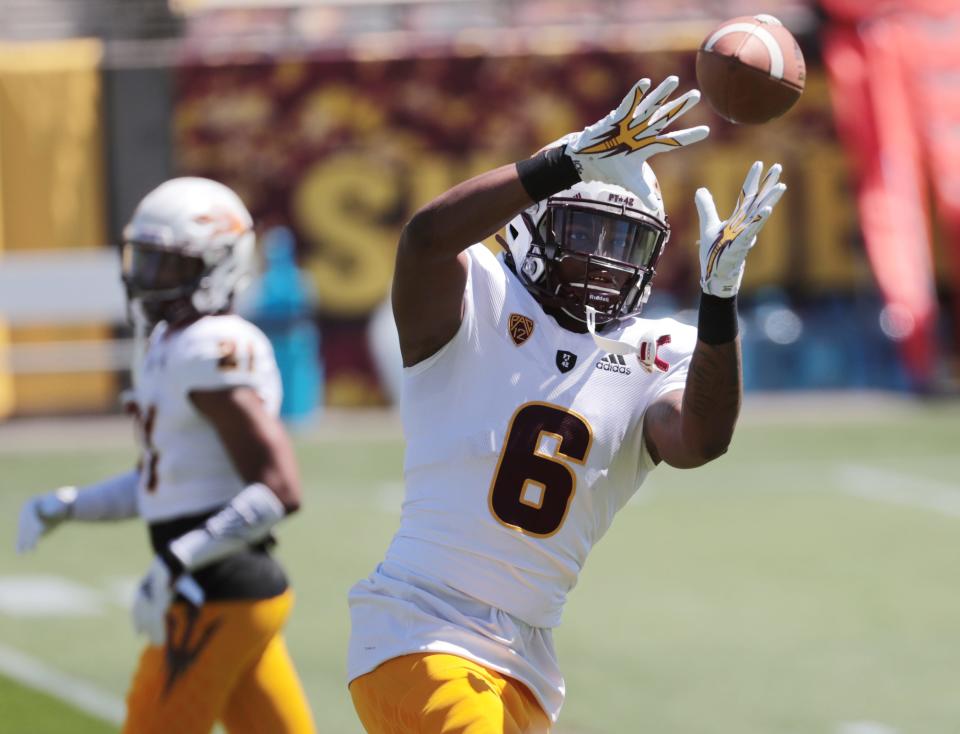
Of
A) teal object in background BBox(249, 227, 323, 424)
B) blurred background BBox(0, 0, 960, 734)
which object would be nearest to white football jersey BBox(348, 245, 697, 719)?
blurred background BBox(0, 0, 960, 734)

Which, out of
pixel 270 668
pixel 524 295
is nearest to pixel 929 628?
pixel 270 668

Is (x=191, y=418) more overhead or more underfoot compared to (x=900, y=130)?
more underfoot

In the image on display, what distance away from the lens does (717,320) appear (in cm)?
341

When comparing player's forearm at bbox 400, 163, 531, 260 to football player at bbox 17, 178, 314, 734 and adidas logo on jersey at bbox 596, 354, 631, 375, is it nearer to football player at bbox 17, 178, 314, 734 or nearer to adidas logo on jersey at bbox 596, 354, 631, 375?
adidas logo on jersey at bbox 596, 354, 631, 375

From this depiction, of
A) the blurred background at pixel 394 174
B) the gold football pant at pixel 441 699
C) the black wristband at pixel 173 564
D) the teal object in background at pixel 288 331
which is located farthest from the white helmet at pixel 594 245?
the teal object in background at pixel 288 331

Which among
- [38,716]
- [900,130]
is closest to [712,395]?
[38,716]

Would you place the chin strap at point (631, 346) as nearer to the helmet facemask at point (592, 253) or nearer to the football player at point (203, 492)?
the helmet facemask at point (592, 253)

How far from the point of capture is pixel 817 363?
1541 centimetres

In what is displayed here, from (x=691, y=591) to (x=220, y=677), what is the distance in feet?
14.7

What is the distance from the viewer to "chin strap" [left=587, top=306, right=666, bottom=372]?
12.1ft

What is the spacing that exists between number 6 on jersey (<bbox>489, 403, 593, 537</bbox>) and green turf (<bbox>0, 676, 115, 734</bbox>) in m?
3.11

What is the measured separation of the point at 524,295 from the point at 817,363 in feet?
39.5

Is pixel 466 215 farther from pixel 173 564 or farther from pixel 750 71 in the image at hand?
pixel 173 564

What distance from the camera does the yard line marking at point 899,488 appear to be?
10547 mm
